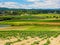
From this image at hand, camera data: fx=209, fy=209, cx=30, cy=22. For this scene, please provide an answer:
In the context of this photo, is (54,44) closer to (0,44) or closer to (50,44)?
(50,44)

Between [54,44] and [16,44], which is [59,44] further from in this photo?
[16,44]

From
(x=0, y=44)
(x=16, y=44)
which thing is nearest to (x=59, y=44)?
(x=16, y=44)

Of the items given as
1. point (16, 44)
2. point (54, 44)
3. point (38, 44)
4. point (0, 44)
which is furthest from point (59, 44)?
point (0, 44)

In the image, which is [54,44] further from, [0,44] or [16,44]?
[0,44]

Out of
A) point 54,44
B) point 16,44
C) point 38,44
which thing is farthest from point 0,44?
point 54,44

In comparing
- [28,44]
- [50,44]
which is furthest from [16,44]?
[50,44]
